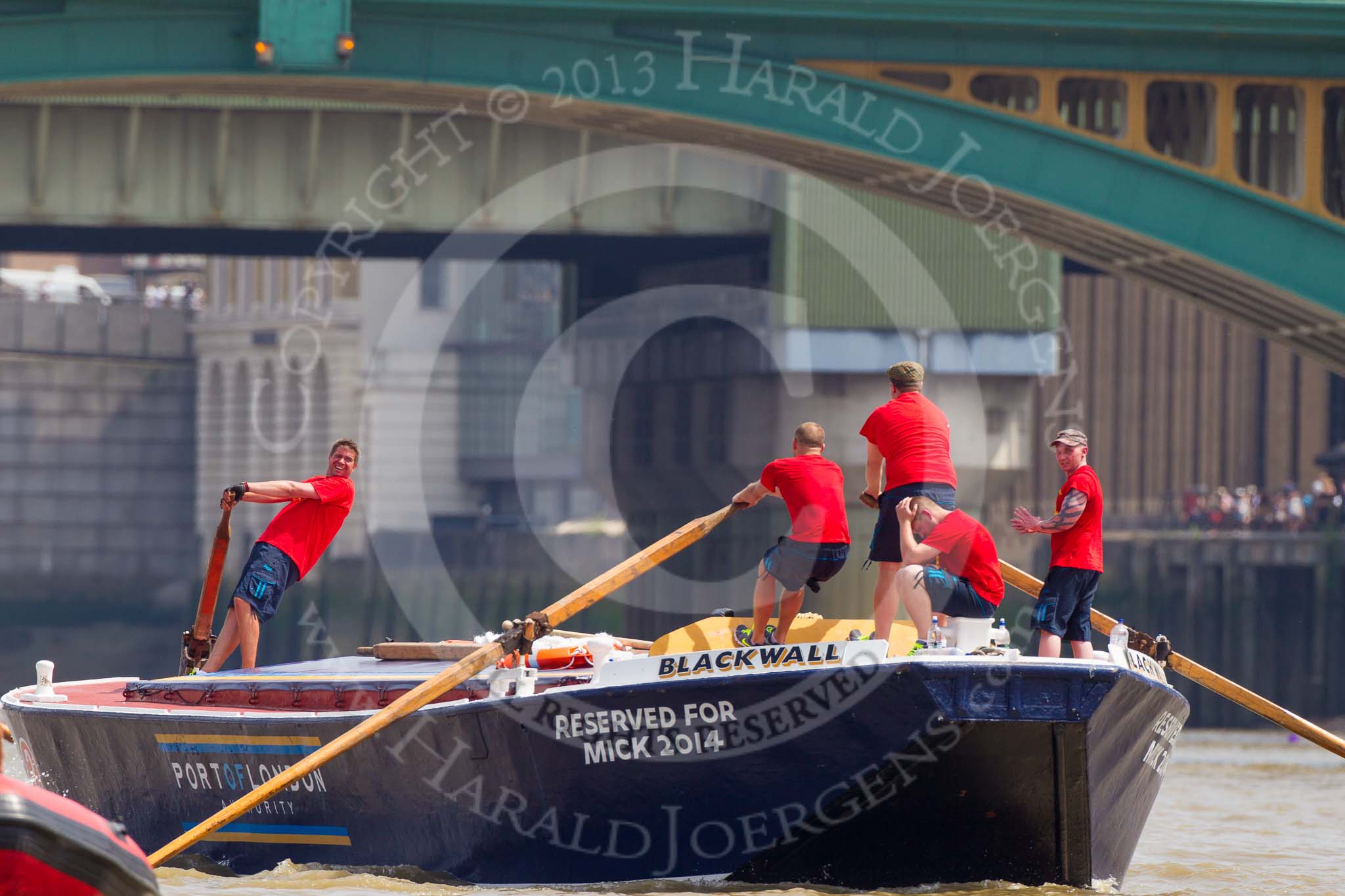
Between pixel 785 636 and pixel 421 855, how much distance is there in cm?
307

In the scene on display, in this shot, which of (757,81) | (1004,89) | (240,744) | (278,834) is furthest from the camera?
(1004,89)

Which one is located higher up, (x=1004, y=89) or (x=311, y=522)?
(x=1004, y=89)

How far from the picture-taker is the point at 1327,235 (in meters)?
29.2

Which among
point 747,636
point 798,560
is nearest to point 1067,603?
point 798,560

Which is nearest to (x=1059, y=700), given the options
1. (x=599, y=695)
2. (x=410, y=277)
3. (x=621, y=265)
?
(x=599, y=695)

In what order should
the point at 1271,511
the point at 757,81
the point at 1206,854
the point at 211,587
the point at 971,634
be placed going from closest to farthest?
1. the point at 971,634
2. the point at 211,587
3. the point at 1206,854
4. the point at 757,81
5. the point at 1271,511

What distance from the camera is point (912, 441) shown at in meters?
14.8

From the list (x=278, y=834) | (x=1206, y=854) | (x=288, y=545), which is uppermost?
(x=288, y=545)

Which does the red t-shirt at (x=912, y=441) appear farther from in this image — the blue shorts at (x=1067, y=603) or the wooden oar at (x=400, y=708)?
the wooden oar at (x=400, y=708)

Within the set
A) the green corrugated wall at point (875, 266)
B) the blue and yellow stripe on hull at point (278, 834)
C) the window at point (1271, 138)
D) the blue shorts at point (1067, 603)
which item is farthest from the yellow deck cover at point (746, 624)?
the green corrugated wall at point (875, 266)

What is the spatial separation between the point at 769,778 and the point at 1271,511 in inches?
1667

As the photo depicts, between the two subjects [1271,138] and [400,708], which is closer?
[400,708]

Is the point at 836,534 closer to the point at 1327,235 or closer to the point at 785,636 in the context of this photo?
the point at 785,636

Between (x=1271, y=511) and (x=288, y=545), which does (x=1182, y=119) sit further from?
(x=1271, y=511)
